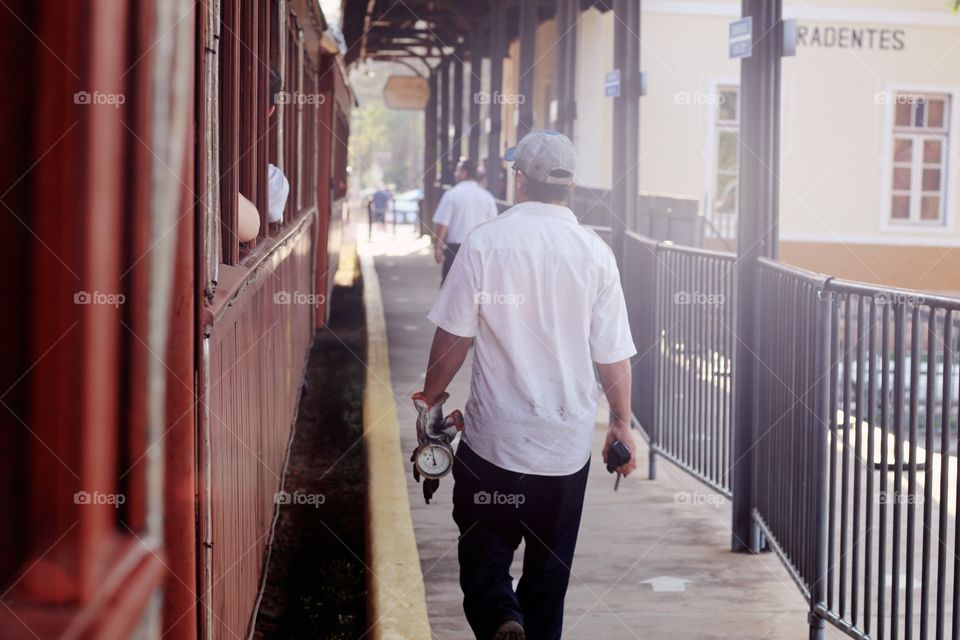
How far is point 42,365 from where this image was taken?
1.26m

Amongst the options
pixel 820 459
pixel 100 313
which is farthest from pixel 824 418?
pixel 100 313

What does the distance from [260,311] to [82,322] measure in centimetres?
368

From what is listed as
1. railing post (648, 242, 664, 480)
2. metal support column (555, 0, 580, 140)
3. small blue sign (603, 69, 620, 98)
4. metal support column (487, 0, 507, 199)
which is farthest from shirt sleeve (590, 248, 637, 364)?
metal support column (487, 0, 507, 199)

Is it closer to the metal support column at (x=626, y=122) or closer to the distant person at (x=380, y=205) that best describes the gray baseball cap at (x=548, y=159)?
the metal support column at (x=626, y=122)

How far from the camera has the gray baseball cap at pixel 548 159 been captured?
3877mm

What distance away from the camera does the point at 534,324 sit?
3785 millimetres

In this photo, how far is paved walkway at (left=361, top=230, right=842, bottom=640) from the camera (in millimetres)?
4914

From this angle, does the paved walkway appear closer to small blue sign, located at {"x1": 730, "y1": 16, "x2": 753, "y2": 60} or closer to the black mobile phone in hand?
the black mobile phone in hand

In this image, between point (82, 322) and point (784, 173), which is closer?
point (82, 322)

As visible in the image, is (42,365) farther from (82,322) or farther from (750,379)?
(750,379)

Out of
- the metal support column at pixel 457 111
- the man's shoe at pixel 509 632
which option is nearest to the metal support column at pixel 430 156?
the metal support column at pixel 457 111

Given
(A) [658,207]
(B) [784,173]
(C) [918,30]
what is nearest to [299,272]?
(A) [658,207]

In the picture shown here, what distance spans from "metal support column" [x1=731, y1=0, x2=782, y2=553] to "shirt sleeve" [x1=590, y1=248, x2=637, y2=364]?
1.93 m

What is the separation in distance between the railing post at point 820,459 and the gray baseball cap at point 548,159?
1132 millimetres
